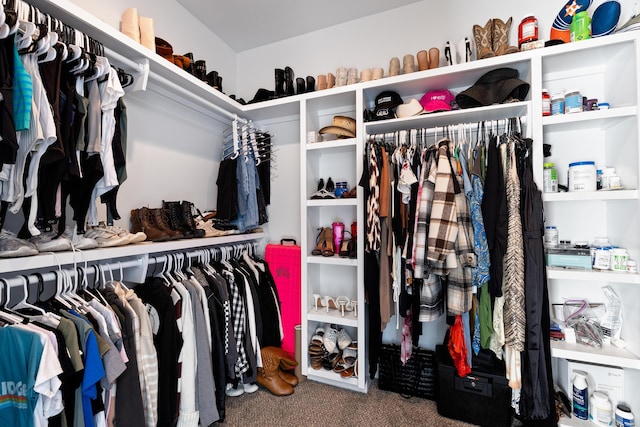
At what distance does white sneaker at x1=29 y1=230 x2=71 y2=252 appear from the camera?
1075mm

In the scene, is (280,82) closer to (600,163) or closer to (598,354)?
(600,163)

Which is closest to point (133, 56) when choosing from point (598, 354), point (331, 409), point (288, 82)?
point (288, 82)

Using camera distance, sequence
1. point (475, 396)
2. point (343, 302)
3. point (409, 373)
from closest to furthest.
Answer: point (475, 396), point (409, 373), point (343, 302)

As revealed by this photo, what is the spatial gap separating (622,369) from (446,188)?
4.43ft

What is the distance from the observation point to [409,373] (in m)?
1.85

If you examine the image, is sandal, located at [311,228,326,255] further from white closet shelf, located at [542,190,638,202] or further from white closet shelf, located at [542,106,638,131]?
white closet shelf, located at [542,106,638,131]

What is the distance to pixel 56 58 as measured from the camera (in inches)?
40.5

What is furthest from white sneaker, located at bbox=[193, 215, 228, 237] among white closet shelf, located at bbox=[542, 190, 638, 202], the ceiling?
white closet shelf, located at bbox=[542, 190, 638, 202]

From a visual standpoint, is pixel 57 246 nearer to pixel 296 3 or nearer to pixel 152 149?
pixel 152 149

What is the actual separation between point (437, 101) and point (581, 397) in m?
1.83

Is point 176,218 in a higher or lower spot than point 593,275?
higher

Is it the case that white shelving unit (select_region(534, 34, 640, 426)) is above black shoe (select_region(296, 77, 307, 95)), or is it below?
below

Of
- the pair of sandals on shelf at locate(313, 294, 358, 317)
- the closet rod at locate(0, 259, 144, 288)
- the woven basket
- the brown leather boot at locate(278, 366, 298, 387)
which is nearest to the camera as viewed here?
the closet rod at locate(0, 259, 144, 288)

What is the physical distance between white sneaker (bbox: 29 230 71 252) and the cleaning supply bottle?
2546 millimetres
